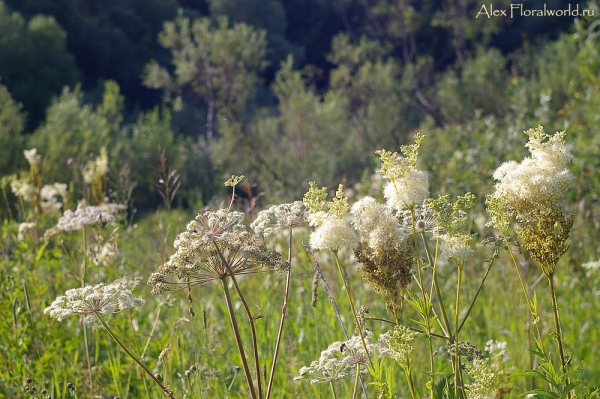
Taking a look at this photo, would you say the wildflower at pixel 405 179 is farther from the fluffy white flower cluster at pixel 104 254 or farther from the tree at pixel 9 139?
the tree at pixel 9 139

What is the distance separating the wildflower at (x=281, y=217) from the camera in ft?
5.21

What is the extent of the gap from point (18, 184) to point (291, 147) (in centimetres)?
1123

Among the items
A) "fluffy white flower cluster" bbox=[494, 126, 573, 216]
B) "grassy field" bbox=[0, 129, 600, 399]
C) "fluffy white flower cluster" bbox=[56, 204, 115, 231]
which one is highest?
"fluffy white flower cluster" bbox=[494, 126, 573, 216]

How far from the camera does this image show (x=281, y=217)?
1.66 m

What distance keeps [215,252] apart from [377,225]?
1.20 feet

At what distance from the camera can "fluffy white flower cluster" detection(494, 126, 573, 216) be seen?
134 centimetres

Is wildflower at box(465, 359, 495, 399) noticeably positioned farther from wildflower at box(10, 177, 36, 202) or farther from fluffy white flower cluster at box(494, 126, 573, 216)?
wildflower at box(10, 177, 36, 202)

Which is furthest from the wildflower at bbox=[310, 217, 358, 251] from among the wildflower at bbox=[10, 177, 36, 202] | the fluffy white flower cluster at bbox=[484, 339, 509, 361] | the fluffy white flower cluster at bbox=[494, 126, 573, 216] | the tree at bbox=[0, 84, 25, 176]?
the tree at bbox=[0, 84, 25, 176]

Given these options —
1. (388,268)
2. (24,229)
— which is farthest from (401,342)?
(24,229)

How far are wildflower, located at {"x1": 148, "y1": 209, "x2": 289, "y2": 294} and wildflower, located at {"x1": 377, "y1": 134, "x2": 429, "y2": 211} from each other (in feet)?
1.01

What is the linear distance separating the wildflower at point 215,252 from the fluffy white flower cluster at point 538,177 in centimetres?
54

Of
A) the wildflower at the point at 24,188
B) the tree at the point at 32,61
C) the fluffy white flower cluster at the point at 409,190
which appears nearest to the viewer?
the fluffy white flower cluster at the point at 409,190

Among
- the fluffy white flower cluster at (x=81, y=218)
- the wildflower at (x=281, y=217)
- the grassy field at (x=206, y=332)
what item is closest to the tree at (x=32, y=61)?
the grassy field at (x=206, y=332)

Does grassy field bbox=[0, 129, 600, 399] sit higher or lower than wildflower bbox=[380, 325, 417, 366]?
lower
